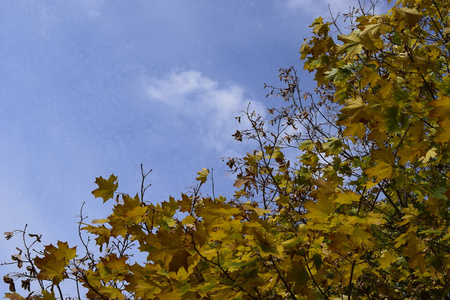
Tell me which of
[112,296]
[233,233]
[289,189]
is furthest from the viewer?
[289,189]

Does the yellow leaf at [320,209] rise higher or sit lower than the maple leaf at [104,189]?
lower

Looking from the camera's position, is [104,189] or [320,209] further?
[104,189]

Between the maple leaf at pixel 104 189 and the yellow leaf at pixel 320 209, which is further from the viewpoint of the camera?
the maple leaf at pixel 104 189

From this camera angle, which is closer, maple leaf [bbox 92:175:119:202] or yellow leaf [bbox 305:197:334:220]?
yellow leaf [bbox 305:197:334:220]

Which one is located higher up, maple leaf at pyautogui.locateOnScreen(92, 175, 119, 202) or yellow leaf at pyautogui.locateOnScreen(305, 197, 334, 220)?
maple leaf at pyautogui.locateOnScreen(92, 175, 119, 202)

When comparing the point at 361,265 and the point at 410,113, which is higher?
the point at 410,113

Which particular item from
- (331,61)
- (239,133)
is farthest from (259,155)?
(331,61)

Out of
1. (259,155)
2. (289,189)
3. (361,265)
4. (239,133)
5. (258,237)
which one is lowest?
(361,265)

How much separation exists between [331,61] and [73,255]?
132 inches

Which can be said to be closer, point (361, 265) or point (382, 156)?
point (382, 156)

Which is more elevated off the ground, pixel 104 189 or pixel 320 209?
pixel 104 189

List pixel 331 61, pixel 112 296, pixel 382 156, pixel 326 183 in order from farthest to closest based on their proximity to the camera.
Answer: pixel 331 61
pixel 112 296
pixel 326 183
pixel 382 156

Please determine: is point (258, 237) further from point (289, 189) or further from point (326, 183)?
point (289, 189)

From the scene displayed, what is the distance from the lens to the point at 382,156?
2324 mm
